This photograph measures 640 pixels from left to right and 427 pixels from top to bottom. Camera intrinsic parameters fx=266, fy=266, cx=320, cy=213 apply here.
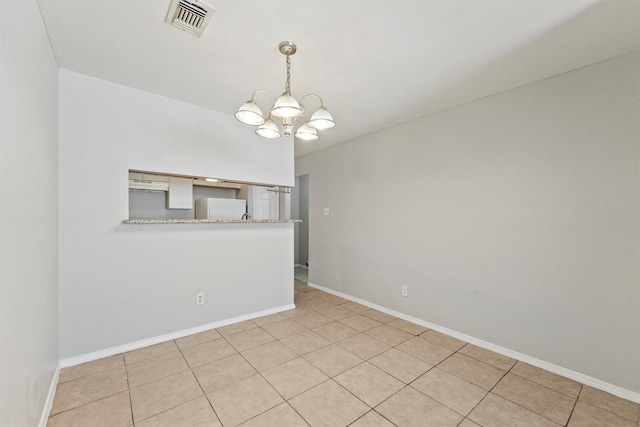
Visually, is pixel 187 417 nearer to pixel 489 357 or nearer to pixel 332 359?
pixel 332 359

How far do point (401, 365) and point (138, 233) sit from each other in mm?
2704

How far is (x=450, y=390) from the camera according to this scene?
1.98m

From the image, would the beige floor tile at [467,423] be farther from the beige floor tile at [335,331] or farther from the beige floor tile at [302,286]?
the beige floor tile at [302,286]

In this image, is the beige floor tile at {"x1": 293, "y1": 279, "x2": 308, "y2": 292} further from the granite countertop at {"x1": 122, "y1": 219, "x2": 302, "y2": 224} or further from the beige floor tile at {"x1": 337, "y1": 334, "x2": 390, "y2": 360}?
the beige floor tile at {"x1": 337, "y1": 334, "x2": 390, "y2": 360}

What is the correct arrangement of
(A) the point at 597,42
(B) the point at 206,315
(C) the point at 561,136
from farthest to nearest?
(B) the point at 206,315
(C) the point at 561,136
(A) the point at 597,42

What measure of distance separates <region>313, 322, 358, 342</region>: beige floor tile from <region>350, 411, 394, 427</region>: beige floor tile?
41.4 inches

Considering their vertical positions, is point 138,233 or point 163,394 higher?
point 138,233

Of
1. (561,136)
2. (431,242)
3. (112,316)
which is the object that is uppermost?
(561,136)

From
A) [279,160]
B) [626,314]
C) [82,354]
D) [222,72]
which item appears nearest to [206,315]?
[82,354]

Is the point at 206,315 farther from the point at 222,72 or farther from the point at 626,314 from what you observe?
the point at 626,314

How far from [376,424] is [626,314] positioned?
1983 mm

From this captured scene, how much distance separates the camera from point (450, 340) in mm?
2789

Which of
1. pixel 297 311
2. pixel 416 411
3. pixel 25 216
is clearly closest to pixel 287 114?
pixel 25 216

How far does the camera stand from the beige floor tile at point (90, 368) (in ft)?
6.88
